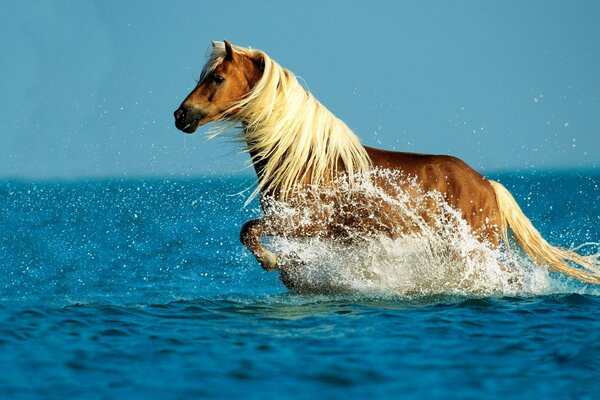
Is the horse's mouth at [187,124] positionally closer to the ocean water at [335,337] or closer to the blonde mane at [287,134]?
the blonde mane at [287,134]

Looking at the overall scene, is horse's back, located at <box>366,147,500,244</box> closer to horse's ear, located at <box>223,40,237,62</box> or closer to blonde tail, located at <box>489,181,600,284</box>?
blonde tail, located at <box>489,181,600,284</box>

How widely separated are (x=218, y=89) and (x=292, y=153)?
919 mm

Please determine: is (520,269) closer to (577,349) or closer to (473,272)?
(473,272)

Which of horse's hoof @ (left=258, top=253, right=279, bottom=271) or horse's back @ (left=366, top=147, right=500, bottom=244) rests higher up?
horse's back @ (left=366, top=147, right=500, bottom=244)

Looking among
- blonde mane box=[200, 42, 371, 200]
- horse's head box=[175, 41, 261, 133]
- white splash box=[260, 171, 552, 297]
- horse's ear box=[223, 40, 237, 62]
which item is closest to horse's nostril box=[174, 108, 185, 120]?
horse's head box=[175, 41, 261, 133]

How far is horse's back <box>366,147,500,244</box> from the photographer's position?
8.68 m

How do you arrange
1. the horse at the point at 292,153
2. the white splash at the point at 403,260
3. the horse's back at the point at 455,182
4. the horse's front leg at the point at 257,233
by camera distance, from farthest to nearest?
the horse's back at the point at 455,182
the white splash at the point at 403,260
the horse at the point at 292,153
the horse's front leg at the point at 257,233

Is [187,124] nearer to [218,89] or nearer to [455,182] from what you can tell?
[218,89]

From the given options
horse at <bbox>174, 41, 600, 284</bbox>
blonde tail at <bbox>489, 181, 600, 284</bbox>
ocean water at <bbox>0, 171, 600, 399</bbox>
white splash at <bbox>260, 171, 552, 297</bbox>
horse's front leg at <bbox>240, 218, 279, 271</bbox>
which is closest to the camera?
ocean water at <bbox>0, 171, 600, 399</bbox>

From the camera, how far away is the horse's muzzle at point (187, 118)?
8.18 metres

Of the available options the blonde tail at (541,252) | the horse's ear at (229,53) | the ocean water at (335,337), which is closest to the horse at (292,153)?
the horse's ear at (229,53)

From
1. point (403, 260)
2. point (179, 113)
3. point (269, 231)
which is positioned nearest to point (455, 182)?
point (403, 260)

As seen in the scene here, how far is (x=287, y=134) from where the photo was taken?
331 inches

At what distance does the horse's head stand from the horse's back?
1.43 metres
